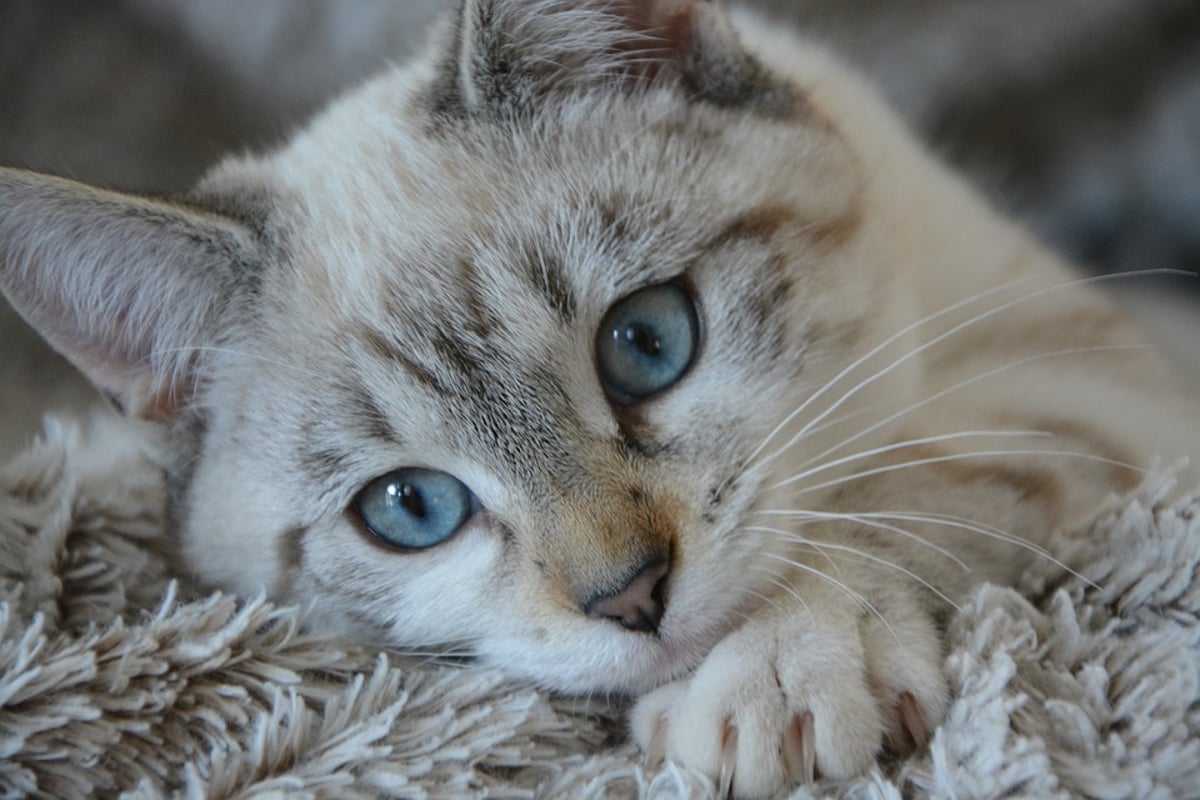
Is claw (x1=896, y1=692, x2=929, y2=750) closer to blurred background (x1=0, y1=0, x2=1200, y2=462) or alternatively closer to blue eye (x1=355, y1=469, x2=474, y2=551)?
blue eye (x1=355, y1=469, x2=474, y2=551)

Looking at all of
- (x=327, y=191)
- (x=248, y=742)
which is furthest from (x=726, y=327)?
(x=248, y=742)

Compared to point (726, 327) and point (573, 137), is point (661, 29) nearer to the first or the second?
point (573, 137)

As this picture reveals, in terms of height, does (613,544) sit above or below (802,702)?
above

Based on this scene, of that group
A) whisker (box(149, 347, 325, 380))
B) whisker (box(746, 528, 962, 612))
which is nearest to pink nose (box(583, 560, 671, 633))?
whisker (box(746, 528, 962, 612))

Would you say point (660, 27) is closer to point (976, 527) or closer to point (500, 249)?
point (500, 249)

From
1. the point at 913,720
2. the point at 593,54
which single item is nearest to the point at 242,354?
the point at 593,54

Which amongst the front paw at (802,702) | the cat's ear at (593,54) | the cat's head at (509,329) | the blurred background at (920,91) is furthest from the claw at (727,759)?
the blurred background at (920,91)

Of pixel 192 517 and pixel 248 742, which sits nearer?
pixel 248 742
